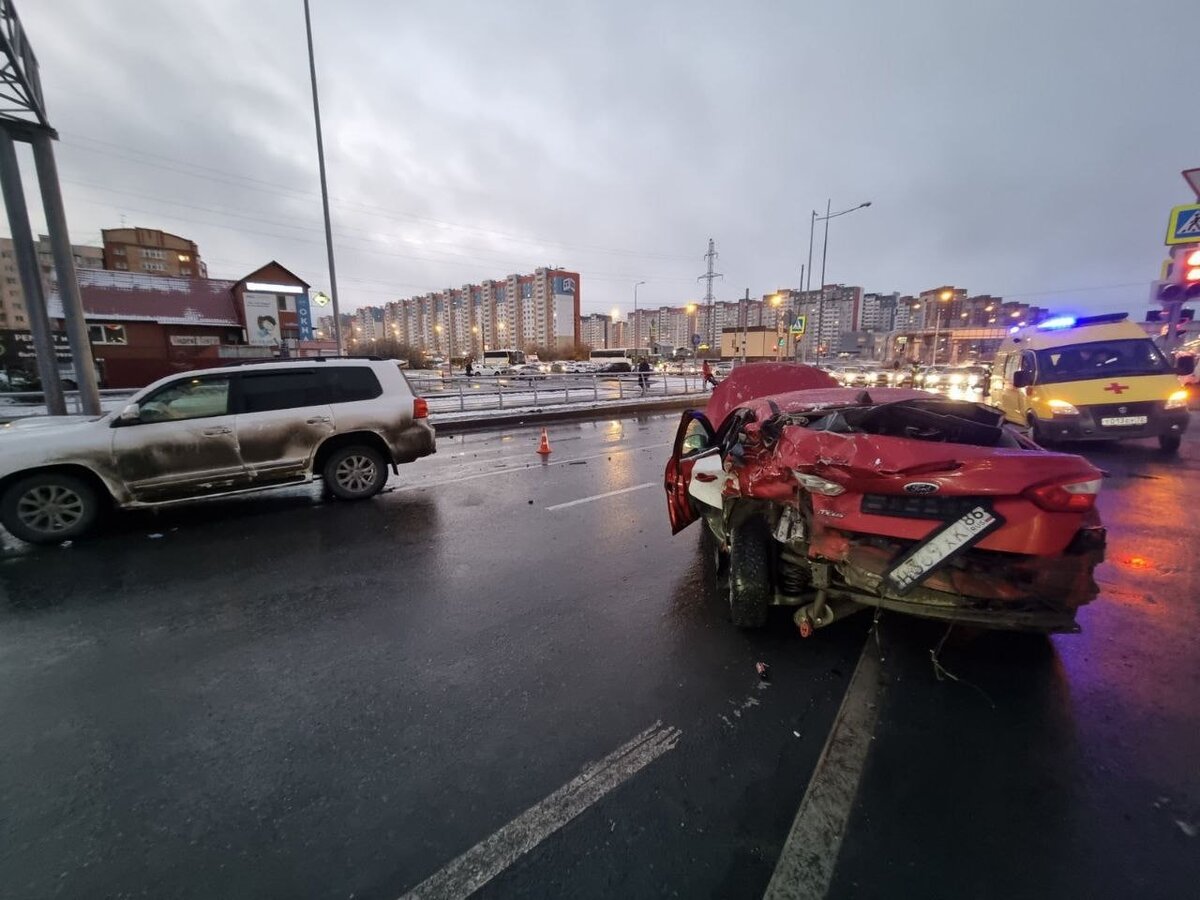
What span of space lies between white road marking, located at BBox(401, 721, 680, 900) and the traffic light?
1495 centimetres

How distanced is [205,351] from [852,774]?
121 ft

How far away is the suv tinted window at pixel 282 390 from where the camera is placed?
21.1ft

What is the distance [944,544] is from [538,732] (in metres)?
2.29

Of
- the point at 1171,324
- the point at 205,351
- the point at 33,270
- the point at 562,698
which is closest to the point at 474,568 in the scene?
the point at 562,698

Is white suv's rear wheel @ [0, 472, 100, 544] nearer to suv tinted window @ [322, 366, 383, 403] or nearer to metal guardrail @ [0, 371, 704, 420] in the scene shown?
suv tinted window @ [322, 366, 383, 403]

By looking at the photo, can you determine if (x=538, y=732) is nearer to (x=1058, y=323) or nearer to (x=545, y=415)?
(x=545, y=415)

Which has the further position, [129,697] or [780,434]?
[780,434]

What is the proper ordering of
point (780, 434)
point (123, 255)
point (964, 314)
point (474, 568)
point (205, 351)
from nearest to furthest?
point (780, 434), point (474, 568), point (205, 351), point (123, 255), point (964, 314)

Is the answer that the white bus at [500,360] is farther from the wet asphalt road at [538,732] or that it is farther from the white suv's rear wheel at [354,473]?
the wet asphalt road at [538,732]

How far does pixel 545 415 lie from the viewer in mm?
16078

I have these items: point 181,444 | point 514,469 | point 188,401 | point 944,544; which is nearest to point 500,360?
point 514,469

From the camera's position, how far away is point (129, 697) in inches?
117

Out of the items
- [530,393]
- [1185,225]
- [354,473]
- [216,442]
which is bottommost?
[530,393]

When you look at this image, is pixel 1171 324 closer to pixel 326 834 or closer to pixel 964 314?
pixel 326 834
